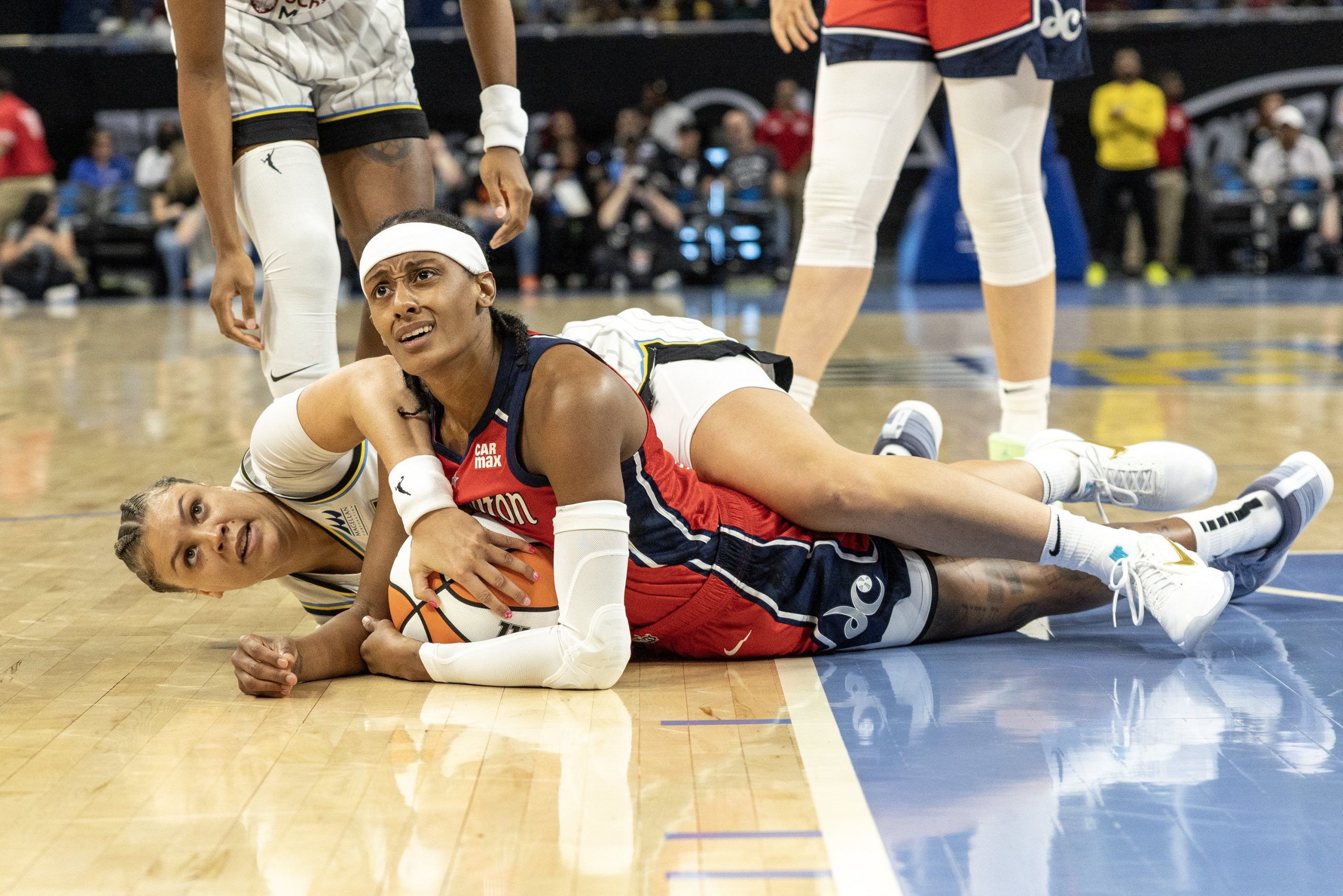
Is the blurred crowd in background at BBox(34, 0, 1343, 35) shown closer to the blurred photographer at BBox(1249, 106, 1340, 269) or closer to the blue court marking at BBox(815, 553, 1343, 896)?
the blurred photographer at BBox(1249, 106, 1340, 269)

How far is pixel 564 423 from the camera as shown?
2162 mm

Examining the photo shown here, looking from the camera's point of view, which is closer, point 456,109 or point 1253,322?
point 1253,322

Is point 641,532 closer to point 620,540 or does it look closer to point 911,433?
point 620,540

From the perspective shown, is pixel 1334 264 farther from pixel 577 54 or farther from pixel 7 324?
pixel 7 324

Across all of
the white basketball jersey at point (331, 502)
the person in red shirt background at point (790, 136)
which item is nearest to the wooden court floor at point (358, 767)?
the white basketball jersey at point (331, 502)

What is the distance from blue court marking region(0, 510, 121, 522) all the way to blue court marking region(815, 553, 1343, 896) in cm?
212

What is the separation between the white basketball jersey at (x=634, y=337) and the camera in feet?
8.86

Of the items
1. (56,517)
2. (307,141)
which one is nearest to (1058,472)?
(307,141)

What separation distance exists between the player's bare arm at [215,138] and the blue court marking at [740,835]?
1453 mm

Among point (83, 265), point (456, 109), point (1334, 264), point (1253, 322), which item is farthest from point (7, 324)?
point (1334, 264)

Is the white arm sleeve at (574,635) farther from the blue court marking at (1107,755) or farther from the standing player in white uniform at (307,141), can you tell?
the standing player in white uniform at (307,141)

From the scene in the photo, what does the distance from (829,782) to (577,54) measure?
1223 cm

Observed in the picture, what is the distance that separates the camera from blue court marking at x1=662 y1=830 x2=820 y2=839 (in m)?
Answer: 1.69

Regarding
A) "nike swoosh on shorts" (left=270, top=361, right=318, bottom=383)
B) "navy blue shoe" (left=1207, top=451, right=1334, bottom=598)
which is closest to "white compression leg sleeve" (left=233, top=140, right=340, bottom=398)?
"nike swoosh on shorts" (left=270, top=361, right=318, bottom=383)
